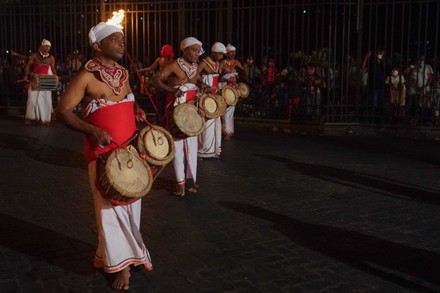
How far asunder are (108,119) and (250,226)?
2362mm

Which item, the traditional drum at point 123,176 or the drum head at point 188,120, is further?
the drum head at point 188,120

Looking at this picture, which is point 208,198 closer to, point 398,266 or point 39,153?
point 398,266

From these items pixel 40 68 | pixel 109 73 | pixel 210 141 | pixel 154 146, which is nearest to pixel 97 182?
pixel 154 146

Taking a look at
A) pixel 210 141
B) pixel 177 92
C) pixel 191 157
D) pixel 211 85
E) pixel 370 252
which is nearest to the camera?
pixel 370 252

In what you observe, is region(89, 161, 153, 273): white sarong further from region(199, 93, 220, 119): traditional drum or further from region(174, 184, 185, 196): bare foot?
region(199, 93, 220, 119): traditional drum

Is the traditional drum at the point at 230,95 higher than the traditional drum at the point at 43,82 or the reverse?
the reverse

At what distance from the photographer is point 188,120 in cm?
679

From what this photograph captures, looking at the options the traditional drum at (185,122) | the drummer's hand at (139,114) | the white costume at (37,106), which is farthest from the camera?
the white costume at (37,106)

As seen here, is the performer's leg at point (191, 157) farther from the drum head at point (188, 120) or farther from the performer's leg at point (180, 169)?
the drum head at point (188, 120)

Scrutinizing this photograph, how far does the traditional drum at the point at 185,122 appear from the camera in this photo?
265 inches

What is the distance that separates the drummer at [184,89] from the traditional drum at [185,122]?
1.61 ft

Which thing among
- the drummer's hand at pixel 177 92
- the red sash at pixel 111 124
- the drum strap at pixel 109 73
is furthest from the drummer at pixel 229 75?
the red sash at pixel 111 124

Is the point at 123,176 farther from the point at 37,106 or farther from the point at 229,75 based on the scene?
the point at 37,106

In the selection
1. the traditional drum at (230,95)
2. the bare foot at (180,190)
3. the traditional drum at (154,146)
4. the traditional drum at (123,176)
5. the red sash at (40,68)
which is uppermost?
the red sash at (40,68)
